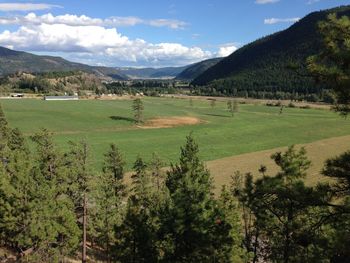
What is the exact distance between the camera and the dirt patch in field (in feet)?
444

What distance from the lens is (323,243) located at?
1320cm

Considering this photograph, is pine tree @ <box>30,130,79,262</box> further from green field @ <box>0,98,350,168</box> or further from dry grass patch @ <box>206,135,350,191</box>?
green field @ <box>0,98,350,168</box>

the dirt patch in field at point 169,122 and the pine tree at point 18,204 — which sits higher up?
the pine tree at point 18,204

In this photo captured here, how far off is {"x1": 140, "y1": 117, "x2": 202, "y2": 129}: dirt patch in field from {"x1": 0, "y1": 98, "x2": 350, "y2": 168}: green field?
4.16 m

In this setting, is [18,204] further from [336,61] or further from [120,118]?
[120,118]

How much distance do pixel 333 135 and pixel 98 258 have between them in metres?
96.1

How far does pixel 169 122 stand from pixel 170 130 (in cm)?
1634

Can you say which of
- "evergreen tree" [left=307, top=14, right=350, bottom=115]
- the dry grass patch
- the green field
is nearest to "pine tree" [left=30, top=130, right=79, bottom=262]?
"evergreen tree" [left=307, top=14, right=350, bottom=115]

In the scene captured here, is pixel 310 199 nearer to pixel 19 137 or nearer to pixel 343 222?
pixel 343 222

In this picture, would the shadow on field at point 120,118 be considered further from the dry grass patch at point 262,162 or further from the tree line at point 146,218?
the tree line at point 146,218

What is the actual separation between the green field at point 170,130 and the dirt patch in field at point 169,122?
416cm

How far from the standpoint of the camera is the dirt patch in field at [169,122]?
13538 centimetres

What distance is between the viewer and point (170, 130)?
127 meters

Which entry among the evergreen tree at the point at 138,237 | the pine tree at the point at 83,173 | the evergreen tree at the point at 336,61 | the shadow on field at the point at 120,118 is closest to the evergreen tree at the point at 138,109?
the shadow on field at the point at 120,118
